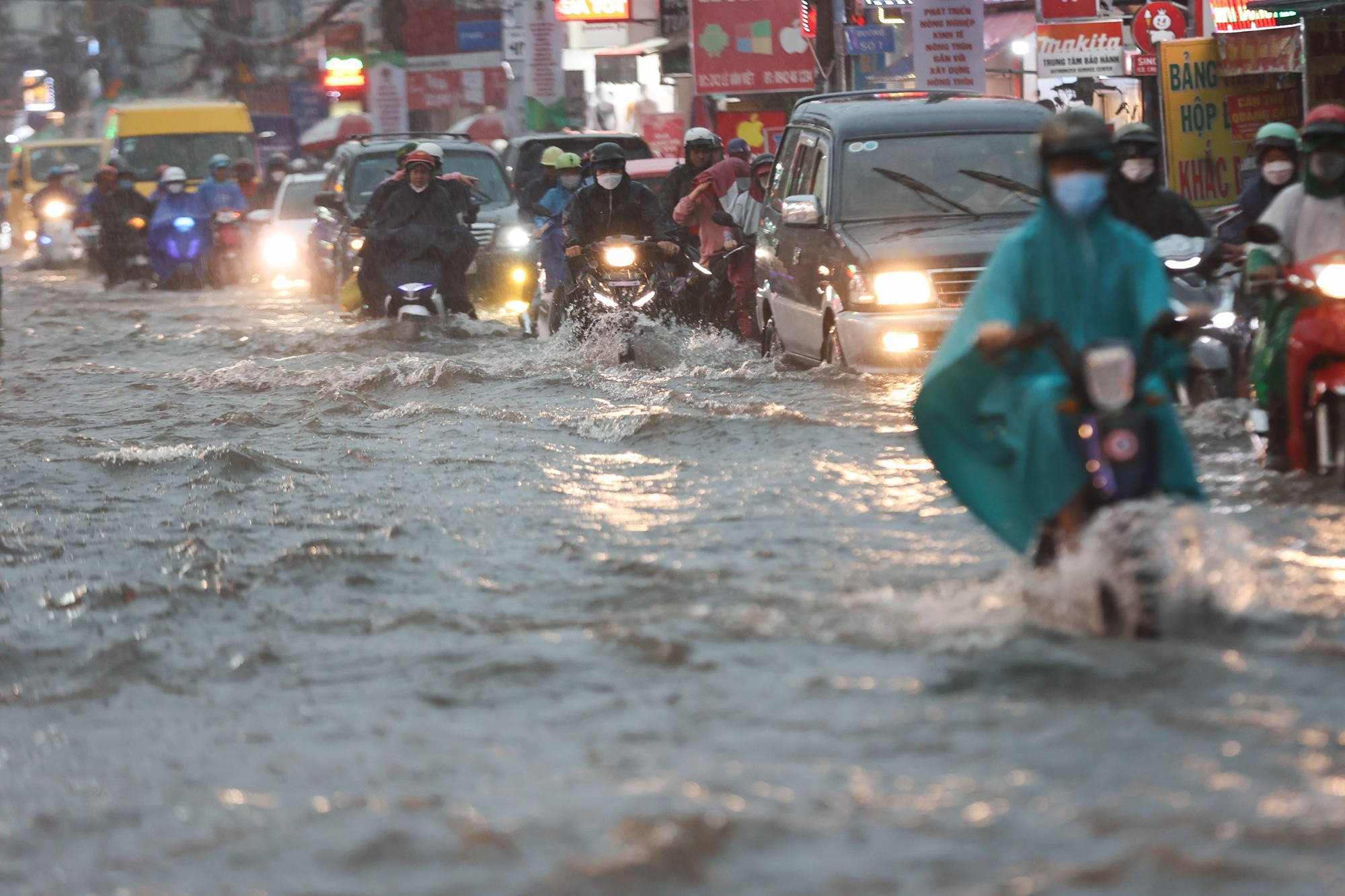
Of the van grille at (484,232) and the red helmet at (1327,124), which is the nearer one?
the red helmet at (1327,124)

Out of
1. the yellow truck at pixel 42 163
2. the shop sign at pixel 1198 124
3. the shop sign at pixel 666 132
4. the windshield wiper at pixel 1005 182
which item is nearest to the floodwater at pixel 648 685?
the windshield wiper at pixel 1005 182

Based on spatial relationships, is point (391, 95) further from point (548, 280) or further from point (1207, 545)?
point (1207, 545)

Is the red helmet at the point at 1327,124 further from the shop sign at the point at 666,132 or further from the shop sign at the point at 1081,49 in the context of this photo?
the shop sign at the point at 666,132

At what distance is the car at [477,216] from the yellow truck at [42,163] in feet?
54.3

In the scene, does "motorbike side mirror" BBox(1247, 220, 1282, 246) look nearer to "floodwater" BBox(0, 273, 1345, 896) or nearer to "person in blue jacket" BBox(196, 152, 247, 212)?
"floodwater" BBox(0, 273, 1345, 896)

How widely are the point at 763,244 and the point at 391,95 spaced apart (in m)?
26.4

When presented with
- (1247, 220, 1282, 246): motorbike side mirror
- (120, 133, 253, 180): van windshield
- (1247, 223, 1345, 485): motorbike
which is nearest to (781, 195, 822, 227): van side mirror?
(1247, 223, 1345, 485): motorbike

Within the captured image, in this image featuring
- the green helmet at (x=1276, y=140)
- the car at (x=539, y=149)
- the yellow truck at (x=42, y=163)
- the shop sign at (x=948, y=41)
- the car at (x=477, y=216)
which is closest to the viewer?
the green helmet at (x=1276, y=140)

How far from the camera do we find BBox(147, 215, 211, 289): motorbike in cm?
2517

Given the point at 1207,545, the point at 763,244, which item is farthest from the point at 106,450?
the point at 1207,545

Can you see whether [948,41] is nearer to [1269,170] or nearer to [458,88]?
[1269,170]

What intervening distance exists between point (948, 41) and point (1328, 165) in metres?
10.4

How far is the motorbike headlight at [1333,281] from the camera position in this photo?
7.59 meters

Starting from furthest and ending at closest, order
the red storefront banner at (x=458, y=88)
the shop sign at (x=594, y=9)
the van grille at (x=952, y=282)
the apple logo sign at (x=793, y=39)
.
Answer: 1. the red storefront banner at (x=458, y=88)
2. the shop sign at (x=594, y=9)
3. the apple logo sign at (x=793, y=39)
4. the van grille at (x=952, y=282)
